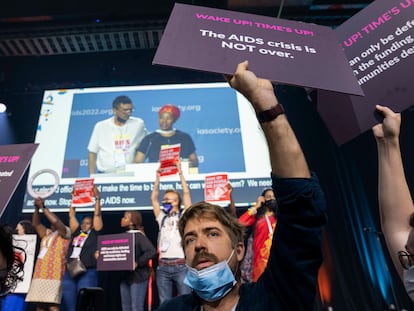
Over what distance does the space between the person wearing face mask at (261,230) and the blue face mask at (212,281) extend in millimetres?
2005

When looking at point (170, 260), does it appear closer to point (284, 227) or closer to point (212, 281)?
point (212, 281)

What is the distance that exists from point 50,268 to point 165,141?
6.45 ft

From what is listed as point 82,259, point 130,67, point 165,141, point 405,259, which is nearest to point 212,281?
point 405,259

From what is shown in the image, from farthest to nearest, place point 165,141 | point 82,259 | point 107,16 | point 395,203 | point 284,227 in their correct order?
point 107,16, point 165,141, point 82,259, point 395,203, point 284,227

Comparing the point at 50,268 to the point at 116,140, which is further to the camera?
the point at 116,140

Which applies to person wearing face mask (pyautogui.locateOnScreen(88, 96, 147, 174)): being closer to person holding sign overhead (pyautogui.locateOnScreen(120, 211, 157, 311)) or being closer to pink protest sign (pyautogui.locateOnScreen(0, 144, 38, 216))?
person holding sign overhead (pyautogui.locateOnScreen(120, 211, 157, 311))

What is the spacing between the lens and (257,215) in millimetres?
3551

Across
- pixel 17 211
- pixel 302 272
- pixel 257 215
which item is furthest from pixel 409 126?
pixel 17 211

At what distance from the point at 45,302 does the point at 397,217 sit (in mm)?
3153

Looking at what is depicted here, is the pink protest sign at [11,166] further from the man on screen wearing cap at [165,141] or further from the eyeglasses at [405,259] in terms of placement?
the man on screen wearing cap at [165,141]

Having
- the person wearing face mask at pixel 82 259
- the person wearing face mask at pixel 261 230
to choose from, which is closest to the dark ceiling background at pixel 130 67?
the person wearing face mask at pixel 82 259

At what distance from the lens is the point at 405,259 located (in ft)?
3.31

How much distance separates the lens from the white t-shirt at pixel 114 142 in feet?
13.4

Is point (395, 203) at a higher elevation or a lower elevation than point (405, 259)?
higher
